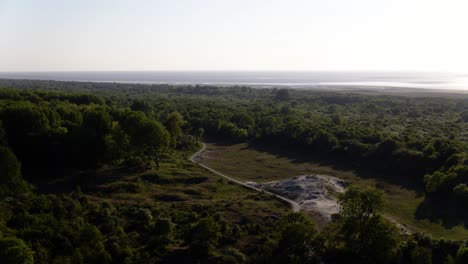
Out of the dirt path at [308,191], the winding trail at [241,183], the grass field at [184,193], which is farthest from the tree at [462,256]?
the grass field at [184,193]

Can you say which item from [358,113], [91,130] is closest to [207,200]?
[91,130]

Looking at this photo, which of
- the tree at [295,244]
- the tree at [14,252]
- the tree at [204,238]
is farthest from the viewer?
the tree at [204,238]

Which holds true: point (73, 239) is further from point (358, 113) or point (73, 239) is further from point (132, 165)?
point (358, 113)

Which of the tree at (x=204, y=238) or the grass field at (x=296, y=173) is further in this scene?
the grass field at (x=296, y=173)

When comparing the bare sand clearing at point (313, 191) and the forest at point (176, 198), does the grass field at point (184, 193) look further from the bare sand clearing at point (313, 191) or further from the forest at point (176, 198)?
the bare sand clearing at point (313, 191)

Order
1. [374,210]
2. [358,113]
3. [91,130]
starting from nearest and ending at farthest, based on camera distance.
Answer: [374,210]
[91,130]
[358,113]

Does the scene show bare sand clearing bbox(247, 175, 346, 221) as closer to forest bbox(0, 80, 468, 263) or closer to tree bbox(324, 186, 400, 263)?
forest bbox(0, 80, 468, 263)
